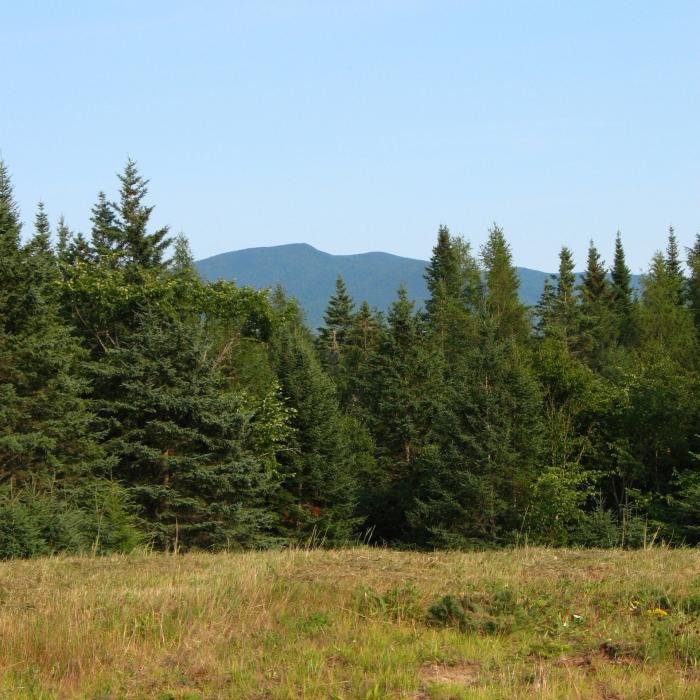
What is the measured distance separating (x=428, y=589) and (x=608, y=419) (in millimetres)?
38749

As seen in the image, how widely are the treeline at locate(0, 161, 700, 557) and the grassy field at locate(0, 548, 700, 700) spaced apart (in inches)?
380

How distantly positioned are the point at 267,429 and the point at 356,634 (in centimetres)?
3221

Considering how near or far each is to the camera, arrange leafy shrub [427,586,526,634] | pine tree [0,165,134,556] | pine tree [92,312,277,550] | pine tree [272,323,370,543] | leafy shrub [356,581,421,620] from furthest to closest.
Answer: pine tree [272,323,370,543]
pine tree [92,312,277,550]
pine tree [0,165,134,556]
leafy shrub [356,581,421,620]
leafy shrub [427,586,526,634]

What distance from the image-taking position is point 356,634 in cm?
759

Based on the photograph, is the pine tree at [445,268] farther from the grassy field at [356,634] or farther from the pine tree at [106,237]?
the grassy field at [356,634]

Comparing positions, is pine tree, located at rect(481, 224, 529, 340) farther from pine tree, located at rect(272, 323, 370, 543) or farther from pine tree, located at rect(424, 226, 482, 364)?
pine tree, located at rect(272, 323, 370, 543)

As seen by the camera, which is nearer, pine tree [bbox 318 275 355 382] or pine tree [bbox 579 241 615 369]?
pine tree [bbox 579 241 615 369]

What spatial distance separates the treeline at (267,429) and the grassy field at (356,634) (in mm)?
9650

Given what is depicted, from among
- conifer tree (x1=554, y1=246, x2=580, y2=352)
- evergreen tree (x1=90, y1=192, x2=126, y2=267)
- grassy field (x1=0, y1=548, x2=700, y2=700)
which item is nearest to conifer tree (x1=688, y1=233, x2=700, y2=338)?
conifer tree (x1=554, y1=246, x2=580, y2=352)

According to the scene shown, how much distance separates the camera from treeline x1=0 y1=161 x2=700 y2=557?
30.0m

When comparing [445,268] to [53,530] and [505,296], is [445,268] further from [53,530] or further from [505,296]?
[53,530]

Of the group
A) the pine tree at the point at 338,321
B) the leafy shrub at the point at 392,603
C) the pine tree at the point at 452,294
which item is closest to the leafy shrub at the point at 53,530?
the leafy shrub at the point at 392,603

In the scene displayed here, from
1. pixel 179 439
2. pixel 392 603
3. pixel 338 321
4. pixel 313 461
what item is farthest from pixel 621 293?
pixel 392 603

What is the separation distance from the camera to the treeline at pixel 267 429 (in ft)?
98.4
